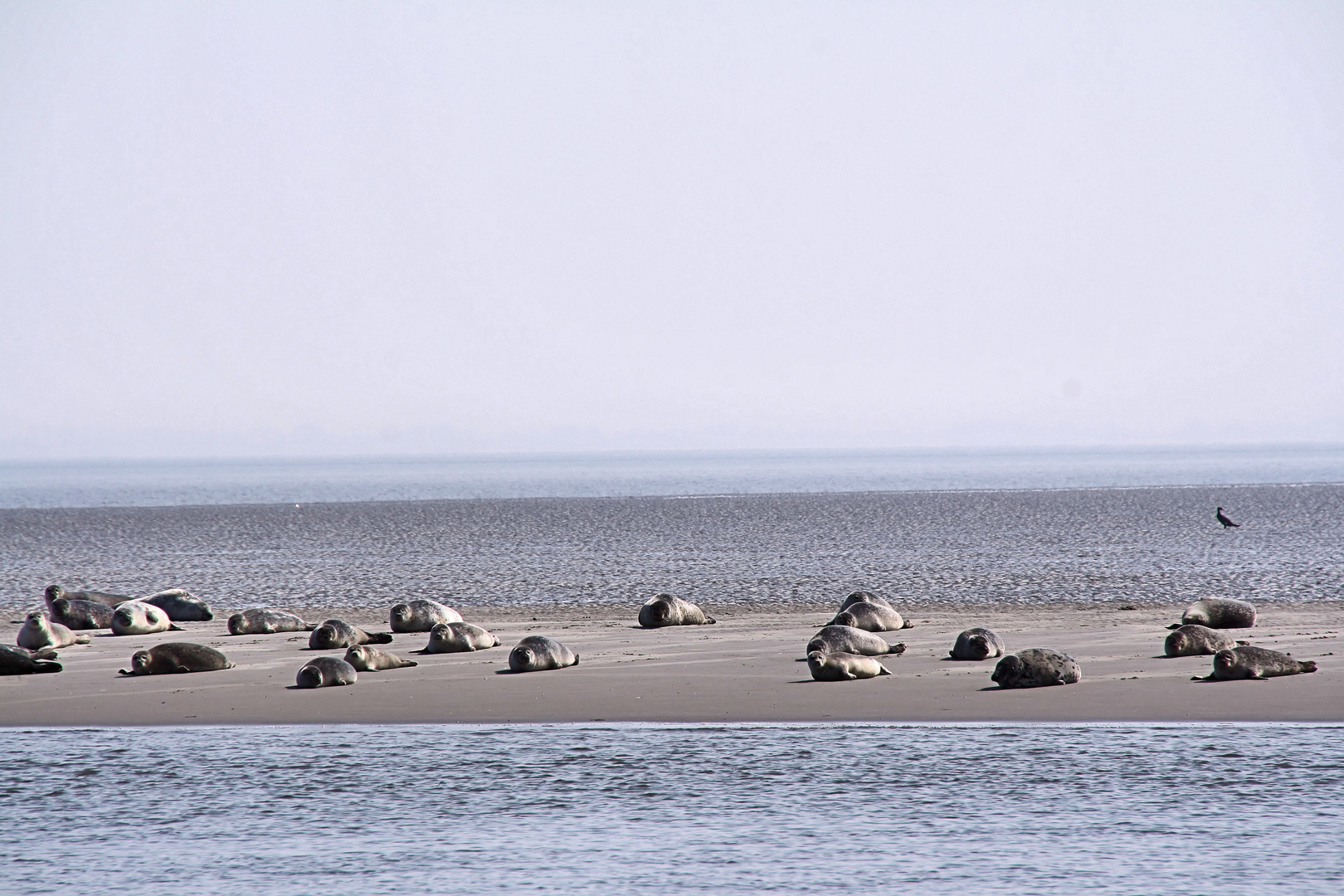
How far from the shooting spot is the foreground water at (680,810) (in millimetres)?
6660

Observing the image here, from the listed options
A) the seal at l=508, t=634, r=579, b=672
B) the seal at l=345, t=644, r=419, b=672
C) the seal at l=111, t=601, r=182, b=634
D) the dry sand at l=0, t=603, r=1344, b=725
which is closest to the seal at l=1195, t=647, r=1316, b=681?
the dry sand at l=0, t=603, r=1344, b=725

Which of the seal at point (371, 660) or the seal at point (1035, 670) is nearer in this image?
the seal at point (1035, 670)

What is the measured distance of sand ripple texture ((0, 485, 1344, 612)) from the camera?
76.2ft

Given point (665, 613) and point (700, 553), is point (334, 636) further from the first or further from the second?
point (700, 553)

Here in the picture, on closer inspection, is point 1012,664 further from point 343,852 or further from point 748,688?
point 343,852

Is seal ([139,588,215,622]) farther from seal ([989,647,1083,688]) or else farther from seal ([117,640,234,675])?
seal ([989,647,1083,688])

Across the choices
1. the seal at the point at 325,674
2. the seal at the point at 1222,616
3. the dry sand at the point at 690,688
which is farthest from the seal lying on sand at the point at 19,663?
the seal at the point at 1222,616

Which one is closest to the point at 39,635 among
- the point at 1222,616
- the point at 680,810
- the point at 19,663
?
the point at 19,663

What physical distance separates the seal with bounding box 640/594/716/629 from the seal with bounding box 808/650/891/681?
4.59 m

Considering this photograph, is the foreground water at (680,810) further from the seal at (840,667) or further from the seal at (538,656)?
the seal at (538,656)

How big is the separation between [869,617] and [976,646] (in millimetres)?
2656

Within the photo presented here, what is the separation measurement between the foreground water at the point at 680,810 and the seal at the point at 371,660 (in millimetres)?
2962

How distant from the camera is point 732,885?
648cm

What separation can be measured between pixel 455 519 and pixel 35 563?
2163 cm
